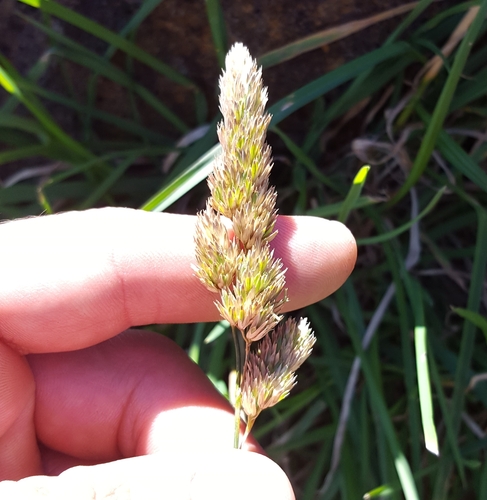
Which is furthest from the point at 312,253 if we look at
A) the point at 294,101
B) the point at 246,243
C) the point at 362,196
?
the point at 294,101

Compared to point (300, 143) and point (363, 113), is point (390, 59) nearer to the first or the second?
point (363, 113)

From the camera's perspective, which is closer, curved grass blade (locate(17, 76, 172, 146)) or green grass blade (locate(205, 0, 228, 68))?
green grass blade (locate(205, 0, 228, 68))

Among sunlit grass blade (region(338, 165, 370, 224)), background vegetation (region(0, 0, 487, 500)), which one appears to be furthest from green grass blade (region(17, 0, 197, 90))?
sunlit grass blade (region(338, 165, 370, 224))

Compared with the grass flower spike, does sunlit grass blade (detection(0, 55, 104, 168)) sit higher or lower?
higher

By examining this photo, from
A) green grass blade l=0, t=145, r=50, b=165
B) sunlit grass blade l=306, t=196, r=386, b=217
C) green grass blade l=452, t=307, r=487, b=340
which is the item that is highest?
green grass blade l=0, t=145, r=50, b=165

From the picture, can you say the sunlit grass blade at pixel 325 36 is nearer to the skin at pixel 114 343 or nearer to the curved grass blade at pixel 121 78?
the curved grass blade at pixel 121 78

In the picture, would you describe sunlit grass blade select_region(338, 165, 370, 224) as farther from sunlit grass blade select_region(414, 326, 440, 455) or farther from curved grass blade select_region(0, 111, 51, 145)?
curved grass blade select_region(0, 111, 51, 145)

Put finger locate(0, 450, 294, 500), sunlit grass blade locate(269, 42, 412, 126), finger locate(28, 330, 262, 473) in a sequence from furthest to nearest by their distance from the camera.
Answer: sunlit grass blade locate(269, 42, 412, 126) → finger locate(28, 330, 262, 473) → finger locate(0, 450, 294, 500)

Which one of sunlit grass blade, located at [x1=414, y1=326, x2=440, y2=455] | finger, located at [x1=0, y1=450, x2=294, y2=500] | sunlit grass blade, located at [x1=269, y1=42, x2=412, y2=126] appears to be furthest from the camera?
sunlit grass blade, located at [x1=269, y1=42, x2=412, y2=126]
